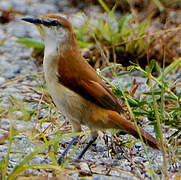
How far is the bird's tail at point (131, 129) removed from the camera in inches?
149

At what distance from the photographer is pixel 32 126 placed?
15.1 ft

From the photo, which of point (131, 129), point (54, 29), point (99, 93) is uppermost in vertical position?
point (54, 29)

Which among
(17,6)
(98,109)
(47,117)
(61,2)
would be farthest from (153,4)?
(98,109)

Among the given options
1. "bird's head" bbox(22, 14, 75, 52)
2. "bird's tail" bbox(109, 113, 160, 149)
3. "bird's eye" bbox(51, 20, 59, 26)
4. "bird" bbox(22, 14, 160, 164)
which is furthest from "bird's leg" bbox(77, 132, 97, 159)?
"bird's eye" bbox(51, 20, 59, 26)

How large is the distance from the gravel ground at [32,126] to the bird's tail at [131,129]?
16 cm

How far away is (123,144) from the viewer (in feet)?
13.6

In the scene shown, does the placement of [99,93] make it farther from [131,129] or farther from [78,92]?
[131,129]

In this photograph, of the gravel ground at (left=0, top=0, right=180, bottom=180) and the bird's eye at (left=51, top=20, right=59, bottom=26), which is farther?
the bird's eye at (left=51, top=20, right=59, bottom=26)

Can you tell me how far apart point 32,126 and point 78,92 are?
3.06ft

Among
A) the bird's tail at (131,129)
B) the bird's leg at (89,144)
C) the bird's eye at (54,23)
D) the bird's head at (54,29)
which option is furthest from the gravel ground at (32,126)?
the bird's eye at (54,23)

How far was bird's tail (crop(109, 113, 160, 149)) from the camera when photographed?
3783 mm

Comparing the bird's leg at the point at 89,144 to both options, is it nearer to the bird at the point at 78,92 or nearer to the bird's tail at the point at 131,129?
the bird at the point at 78,92

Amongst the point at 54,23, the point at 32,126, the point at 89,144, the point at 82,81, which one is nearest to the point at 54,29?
the point at 54,23

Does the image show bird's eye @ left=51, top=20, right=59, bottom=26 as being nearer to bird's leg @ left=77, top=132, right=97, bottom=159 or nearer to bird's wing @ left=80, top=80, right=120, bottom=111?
bird's wing @ left=80, top=80, right=120, bottom=111
